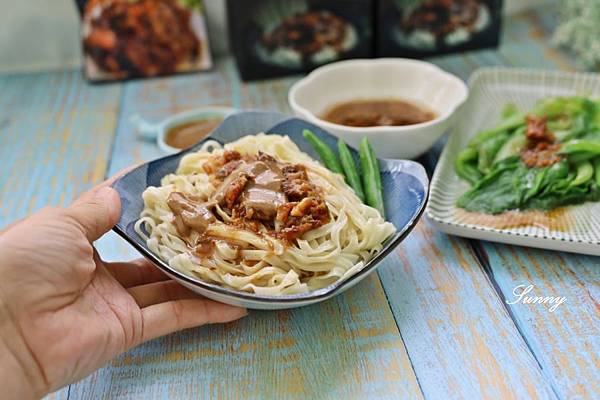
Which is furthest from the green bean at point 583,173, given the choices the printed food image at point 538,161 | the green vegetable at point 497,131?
the green vegetable at point 497,131

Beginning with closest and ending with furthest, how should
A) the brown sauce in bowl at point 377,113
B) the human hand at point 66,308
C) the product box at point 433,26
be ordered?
the human hand at point 66,308, the brown sauce in bowl at point 377,113, the product box at point 433,26

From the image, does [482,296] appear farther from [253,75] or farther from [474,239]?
[253,75]

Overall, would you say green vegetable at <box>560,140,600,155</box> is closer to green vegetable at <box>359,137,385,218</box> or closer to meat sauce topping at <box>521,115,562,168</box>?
meat sauce topping at <box>521,115,562,168</box>

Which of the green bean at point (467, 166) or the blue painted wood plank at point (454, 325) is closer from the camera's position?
the blue painted wood plank at point (454, 325)

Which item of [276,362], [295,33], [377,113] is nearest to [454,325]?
[276,362]

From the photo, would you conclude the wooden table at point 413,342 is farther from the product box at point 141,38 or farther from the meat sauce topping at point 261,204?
the product box at point 141,38

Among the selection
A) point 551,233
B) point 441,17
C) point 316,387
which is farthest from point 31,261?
point 441,17

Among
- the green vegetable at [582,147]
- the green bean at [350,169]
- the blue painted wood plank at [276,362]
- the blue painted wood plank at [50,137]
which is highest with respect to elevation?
the green bean at [350,169]
